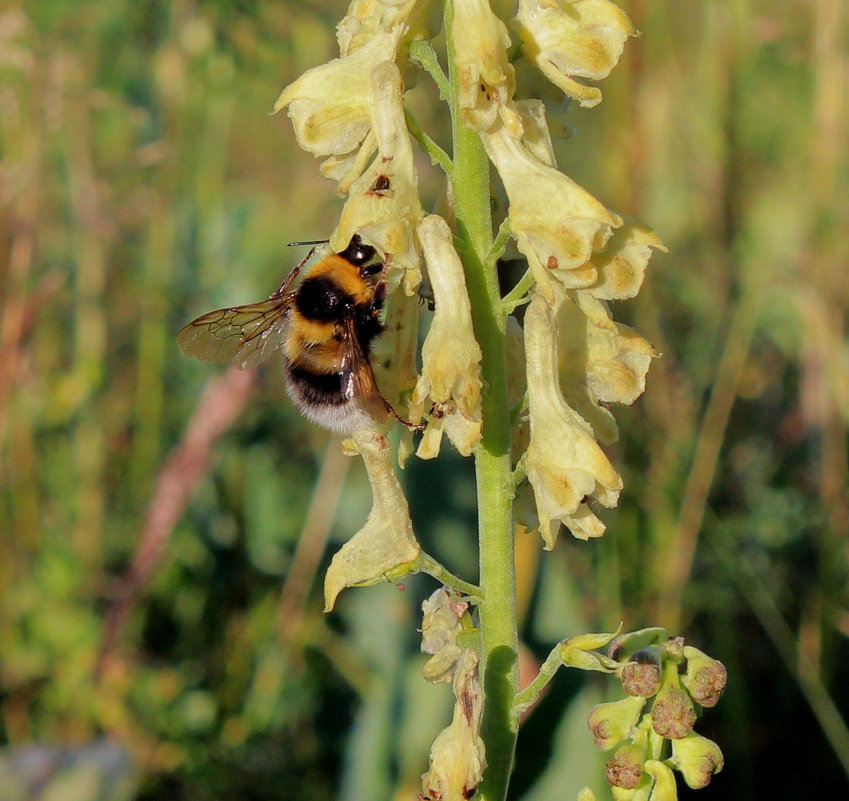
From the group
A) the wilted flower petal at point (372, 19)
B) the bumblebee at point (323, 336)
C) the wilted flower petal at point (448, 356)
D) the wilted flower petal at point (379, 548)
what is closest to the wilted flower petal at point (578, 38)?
the wilted flower petal at point (372, 19)

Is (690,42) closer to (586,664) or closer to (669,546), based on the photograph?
(669,546)

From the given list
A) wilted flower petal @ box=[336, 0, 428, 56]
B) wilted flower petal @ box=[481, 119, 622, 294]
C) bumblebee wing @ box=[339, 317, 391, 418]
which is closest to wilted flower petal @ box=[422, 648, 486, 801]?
bumblebee wing @ box=[339, 317, 391, 418]

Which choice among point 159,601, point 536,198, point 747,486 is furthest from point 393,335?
point 747,486

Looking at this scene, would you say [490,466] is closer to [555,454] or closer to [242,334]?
[555,454]

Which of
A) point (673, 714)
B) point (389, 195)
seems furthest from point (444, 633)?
point (389, 195)

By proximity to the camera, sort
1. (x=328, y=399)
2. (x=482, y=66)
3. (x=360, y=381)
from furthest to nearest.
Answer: (x=328, y=399)
(x=360, y=381)
(x=482, y=66)

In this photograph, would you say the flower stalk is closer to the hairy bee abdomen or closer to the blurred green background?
the hairy bee abdomen

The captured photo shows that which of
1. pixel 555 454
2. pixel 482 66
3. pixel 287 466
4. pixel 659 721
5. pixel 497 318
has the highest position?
pixel 482 66
